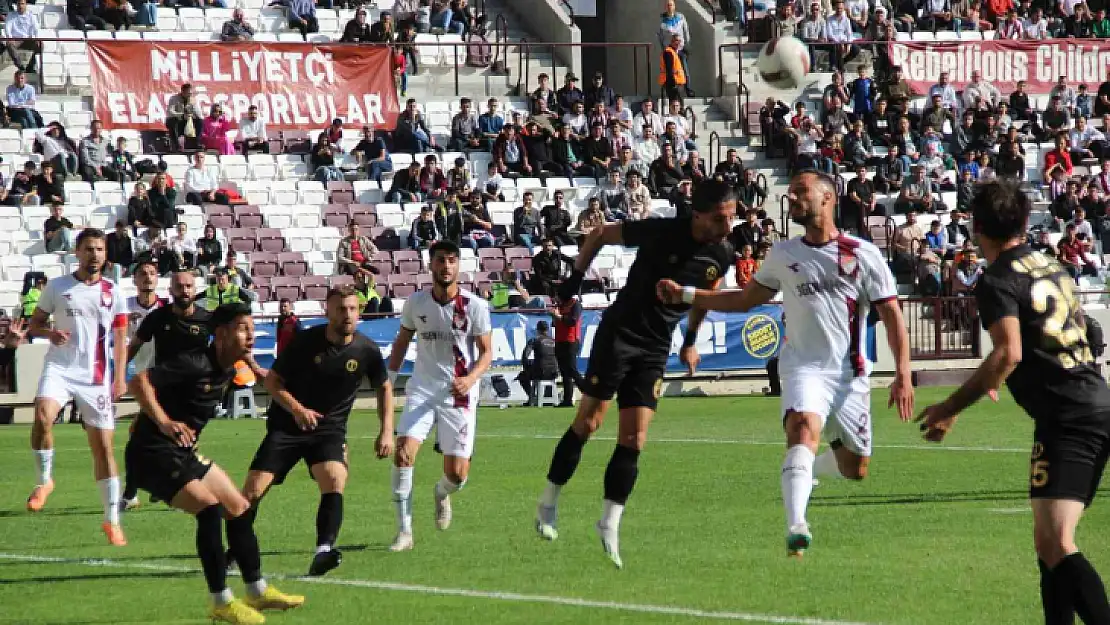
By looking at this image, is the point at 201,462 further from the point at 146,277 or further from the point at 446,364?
the point at 146,277

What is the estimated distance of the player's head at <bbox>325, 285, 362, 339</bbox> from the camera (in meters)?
11.0

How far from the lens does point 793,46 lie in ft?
91.5

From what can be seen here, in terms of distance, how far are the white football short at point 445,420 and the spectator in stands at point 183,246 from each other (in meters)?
18.0

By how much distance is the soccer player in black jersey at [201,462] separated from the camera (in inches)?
350

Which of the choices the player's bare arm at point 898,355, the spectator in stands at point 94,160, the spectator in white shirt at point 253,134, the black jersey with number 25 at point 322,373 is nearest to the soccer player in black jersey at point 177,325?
the black jersey with number 25 at point 322,373

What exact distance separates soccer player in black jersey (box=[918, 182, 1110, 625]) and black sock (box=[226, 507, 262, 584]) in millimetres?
3892

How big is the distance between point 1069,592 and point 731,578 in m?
3.31

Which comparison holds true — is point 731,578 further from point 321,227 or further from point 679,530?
point 321,227

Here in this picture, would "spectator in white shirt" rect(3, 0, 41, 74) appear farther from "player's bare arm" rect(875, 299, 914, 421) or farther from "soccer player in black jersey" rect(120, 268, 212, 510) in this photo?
"player's bare arm" rect(875, 299, 914, 421)

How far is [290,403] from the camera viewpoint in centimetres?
1062

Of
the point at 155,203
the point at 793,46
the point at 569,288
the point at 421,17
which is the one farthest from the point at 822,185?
the point at 421,17

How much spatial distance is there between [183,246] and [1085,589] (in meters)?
24.4

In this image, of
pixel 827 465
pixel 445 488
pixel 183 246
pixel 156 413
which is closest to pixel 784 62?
pixel 183 246

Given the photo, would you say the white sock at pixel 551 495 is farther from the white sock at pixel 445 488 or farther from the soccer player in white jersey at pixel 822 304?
the soccer player in white jersey at pixel 822 304
